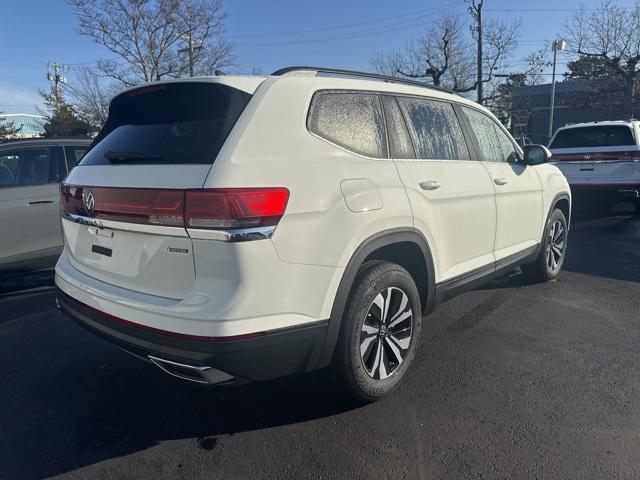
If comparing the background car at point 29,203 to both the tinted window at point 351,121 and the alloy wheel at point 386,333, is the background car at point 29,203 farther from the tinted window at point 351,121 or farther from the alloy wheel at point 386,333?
the alloy wheel at point 386,333

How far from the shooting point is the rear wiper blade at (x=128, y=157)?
2.49 meters

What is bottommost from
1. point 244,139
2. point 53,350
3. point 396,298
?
point 53,350

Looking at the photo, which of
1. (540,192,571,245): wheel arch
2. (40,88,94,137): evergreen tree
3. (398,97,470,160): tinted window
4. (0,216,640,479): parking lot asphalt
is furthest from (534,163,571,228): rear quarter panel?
(40,88,94,137): evergreen tree

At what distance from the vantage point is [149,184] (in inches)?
91.7

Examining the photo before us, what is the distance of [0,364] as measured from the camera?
3648mm

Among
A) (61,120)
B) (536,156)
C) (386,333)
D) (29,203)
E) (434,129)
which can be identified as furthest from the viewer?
(61,120)

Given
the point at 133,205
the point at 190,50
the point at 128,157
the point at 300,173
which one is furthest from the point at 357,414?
the point at 190,50

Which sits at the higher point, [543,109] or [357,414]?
[543,109]

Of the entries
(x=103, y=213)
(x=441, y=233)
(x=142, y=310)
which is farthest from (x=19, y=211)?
(x=441, y=233)

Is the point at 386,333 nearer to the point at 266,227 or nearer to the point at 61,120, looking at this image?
the point at 266,227

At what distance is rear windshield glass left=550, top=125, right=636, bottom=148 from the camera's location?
893cm

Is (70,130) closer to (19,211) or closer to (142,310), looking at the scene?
(19,211)

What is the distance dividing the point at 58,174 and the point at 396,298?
4.44 m

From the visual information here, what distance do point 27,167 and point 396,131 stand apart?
4291 mm
